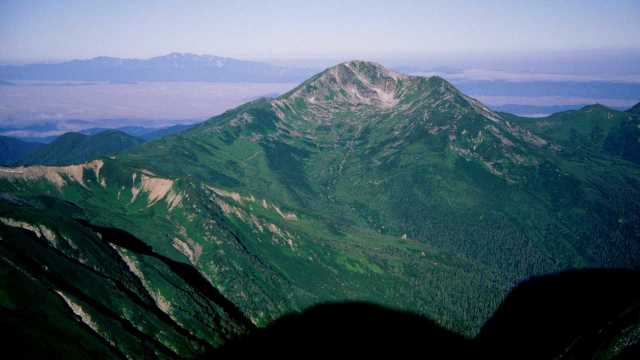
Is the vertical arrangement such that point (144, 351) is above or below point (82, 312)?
below

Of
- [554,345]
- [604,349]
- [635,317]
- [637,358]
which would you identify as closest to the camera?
[637,358]

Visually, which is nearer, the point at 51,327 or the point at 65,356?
the point at 65,356

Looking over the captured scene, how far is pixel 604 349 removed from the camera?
435ft

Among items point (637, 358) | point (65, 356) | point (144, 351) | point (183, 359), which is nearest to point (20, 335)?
point (65, 356)

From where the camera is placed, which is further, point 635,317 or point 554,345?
point 554,345

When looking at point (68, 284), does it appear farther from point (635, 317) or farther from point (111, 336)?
point (635, 317)

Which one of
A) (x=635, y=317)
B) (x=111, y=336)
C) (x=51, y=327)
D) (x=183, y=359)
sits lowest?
(x=183, y=359)

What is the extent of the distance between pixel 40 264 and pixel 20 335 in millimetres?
59359

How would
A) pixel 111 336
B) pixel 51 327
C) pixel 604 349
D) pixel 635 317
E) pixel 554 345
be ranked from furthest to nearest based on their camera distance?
pixel 554 345 < pixel 111 336 < pixel 51 327 < pixel 635 317 < pixel 604 349

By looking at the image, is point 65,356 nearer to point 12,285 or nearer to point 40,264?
point 12,285

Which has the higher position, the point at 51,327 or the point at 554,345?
the point at 51,327

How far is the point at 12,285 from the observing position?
169250 millimetres

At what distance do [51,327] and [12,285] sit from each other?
75.2 feet

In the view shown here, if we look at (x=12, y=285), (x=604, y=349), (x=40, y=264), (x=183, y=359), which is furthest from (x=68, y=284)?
(x=604, y=349)
